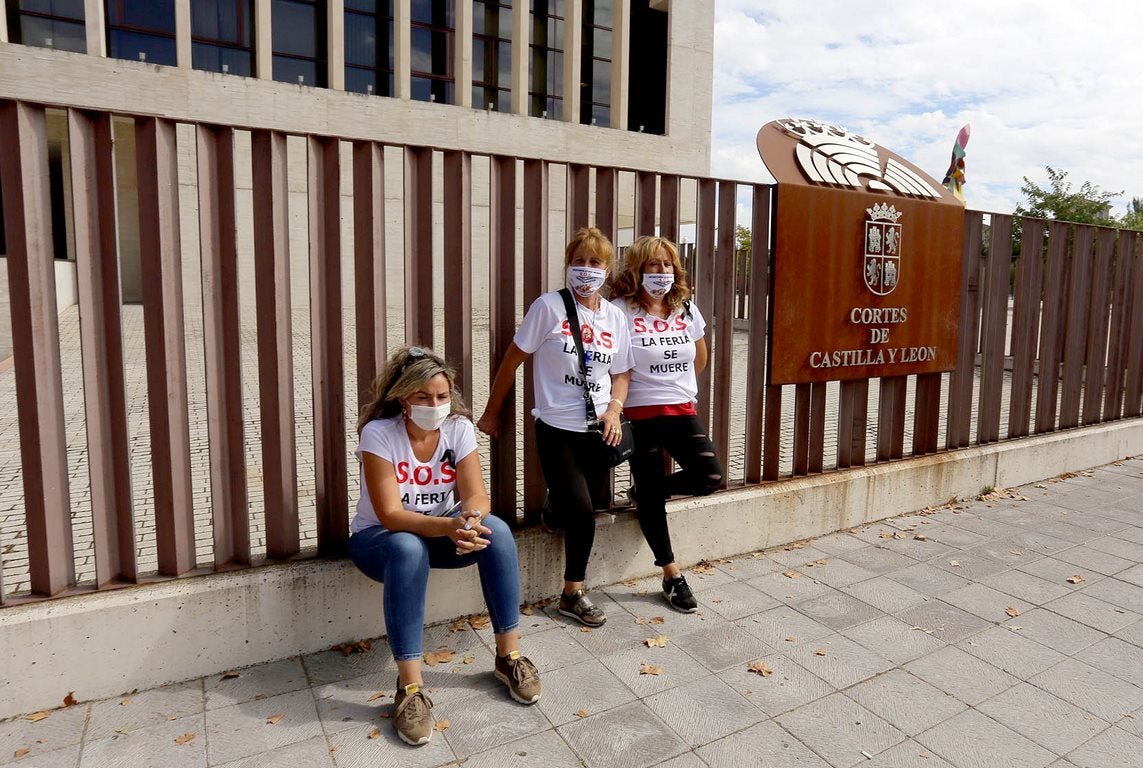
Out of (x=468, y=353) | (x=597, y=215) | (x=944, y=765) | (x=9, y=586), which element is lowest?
(x=944, y=765)

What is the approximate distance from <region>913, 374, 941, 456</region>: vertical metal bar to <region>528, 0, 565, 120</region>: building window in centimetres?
2290

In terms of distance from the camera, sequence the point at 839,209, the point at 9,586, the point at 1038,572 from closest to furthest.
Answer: the point at 9,586, the point at 1038,572, the point at 839,209

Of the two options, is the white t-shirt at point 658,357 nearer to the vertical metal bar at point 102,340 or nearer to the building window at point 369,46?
the vertical metal bar at point 102,340

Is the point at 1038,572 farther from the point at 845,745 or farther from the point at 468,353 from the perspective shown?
the point at 468,353

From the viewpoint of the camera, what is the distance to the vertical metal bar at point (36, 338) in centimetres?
286

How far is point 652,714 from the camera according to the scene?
119 inches

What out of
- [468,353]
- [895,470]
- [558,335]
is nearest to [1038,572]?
[895,470]

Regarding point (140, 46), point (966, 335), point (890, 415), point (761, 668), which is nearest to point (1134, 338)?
point (966, 335)

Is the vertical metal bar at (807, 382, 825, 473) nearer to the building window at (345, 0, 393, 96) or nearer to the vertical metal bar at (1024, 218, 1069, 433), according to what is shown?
the vertical metal bar at (1024, 218, 1069, 433)

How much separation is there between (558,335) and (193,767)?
217 cm

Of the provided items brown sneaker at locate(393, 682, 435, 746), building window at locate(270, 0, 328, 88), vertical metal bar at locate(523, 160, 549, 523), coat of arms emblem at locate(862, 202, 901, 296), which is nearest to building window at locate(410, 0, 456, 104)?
building window at locate(270, 0, 328, 88)

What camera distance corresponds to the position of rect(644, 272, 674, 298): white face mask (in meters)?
3.91

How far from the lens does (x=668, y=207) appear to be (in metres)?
4.39

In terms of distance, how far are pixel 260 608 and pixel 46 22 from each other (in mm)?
22731
